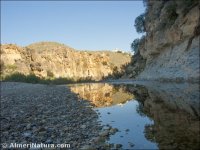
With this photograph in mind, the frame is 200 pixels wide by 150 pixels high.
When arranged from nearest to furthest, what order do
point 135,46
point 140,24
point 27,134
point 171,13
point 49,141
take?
point 49,141 < point 27,134 < point 171,13 < point 140,24 < point 135,46

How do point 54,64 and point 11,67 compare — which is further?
point 54,64

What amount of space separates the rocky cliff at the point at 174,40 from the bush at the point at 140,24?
1171cm

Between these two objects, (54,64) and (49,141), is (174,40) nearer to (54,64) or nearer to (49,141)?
(49,141)

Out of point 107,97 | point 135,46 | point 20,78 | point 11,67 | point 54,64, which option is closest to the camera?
point 107,97

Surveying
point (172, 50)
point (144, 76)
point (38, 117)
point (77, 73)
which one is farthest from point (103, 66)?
point (38, 117)

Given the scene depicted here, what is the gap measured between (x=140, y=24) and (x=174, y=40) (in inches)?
1189

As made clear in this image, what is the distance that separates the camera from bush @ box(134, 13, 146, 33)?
68.1 meters

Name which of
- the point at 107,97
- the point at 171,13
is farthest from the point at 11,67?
the point at 107,97

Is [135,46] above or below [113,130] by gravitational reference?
above

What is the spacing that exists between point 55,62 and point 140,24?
→ 6379 centimetres

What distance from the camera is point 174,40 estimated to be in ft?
128

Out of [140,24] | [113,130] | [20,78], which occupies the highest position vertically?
[140,24]

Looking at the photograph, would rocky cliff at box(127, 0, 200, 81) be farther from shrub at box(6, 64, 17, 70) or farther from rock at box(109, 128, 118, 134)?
shrub at box(6, 64, 17, 70)

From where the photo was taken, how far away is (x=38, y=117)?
12375 millimetres
